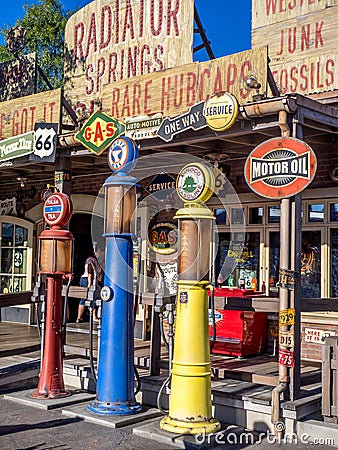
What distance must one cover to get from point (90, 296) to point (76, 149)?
255 cm

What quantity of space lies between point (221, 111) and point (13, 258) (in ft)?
23.0

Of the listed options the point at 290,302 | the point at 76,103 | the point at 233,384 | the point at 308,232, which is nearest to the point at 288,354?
the point at 290,302

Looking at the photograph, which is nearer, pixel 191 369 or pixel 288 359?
pixel 191 369

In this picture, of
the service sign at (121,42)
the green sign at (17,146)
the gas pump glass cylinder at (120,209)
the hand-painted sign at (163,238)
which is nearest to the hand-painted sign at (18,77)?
the service sign at (121,42)

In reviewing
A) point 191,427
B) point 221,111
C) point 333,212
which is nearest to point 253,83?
point 221,111

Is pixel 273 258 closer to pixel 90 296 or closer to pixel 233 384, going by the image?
pixel 233 384

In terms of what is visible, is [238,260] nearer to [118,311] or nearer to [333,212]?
[333,212]

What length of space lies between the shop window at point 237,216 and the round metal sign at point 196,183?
3130 mm

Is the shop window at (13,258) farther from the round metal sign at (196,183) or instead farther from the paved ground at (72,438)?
the round metal sign at (196,183)

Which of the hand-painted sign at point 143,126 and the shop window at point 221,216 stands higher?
the hand-painted sign at point 143,126

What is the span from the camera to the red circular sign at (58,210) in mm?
6461

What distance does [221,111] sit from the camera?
5.79 meters

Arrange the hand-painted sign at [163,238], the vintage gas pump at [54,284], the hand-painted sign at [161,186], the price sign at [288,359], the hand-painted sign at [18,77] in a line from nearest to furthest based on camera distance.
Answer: the price sign at [288,359]
the vintage gas pump at [54,284]
the hand-painted sign at [161,186]
the hand-painted sign at [163,238]
the hand-painted sign at [18,77]

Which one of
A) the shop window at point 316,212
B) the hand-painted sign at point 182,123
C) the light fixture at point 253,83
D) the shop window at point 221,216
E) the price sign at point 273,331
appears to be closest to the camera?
the light fixture at point 253,83
